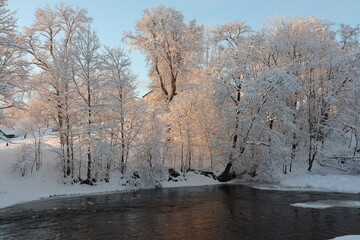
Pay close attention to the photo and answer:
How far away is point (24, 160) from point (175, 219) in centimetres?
1549

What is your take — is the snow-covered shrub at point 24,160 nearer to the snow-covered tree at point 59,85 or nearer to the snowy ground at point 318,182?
the snow-covered tree at point 59,85

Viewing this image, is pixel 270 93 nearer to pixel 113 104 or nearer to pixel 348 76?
pixel 348 76

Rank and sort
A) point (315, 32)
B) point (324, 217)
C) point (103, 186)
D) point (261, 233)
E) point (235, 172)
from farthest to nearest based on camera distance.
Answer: point (315, 32) < point (235, 172) < point (103, 186) < point (324, 217) < point (261, 233)

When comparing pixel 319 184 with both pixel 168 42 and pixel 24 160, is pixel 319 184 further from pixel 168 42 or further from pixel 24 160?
pixel 24 160

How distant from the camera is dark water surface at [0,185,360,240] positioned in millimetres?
11633

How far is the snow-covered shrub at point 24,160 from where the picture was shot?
23.0 meters

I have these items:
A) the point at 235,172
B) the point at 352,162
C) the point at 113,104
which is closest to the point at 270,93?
the point at 235,172

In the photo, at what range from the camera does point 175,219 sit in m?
14.3

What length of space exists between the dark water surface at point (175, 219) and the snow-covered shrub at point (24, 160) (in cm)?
515

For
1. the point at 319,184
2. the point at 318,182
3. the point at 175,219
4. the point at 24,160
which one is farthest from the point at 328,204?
the point at 24,160

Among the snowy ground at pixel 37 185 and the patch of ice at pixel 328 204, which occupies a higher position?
the snowy ground at pixel 37 185

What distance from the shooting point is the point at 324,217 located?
47.2 feet

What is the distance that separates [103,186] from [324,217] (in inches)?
680

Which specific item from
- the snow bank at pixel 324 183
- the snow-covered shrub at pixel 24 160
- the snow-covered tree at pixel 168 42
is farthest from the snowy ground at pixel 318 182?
the snow-covered shrub at pixel 24 160
